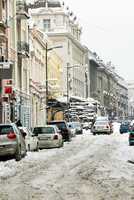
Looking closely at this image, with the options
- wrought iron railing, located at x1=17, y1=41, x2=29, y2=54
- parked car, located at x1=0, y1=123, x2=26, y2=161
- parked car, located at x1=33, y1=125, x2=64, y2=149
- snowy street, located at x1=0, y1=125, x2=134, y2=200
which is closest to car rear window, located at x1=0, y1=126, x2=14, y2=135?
parked car, located at x1=0, y1=123, x2=26, y2=161

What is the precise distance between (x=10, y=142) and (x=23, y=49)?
39.4m

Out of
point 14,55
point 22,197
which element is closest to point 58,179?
point 22,197

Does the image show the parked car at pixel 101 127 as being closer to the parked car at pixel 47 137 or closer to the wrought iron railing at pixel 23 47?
the wrought iron railing at pixel 23 47

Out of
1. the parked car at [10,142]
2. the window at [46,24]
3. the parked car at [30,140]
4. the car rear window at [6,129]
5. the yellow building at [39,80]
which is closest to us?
the parked car at [10,142]

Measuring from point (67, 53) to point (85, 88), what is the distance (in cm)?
2515

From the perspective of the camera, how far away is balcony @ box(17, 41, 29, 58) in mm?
67750

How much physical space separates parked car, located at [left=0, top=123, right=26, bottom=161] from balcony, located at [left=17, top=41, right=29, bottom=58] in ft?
123

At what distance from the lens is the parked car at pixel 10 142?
96.7 ft

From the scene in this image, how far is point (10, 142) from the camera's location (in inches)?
1172

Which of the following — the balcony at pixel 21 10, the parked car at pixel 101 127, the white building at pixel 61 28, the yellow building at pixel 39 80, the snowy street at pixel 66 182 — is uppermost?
the white building at pixel 61 28

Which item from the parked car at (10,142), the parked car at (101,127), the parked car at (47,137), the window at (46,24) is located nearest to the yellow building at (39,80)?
the parked car at (101,127)

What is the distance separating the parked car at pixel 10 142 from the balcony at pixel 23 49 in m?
37.3

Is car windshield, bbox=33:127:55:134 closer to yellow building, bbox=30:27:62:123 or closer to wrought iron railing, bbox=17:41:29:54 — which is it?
wrought iron railing, bbox=17:41:29:54

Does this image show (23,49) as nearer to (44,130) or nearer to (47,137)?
(44,130)
